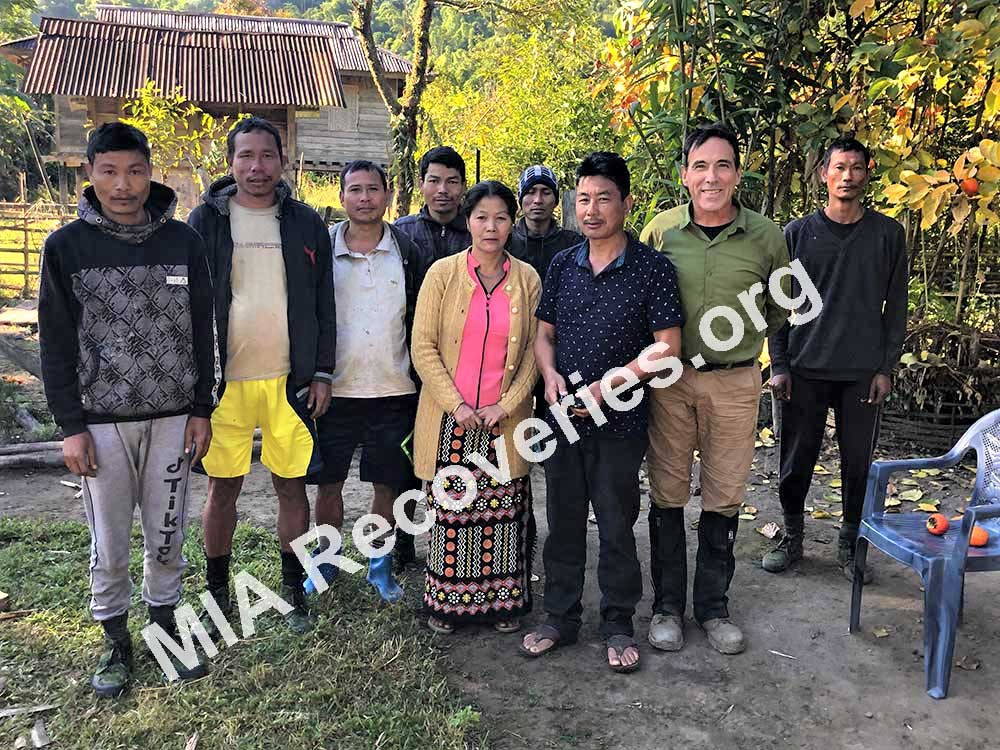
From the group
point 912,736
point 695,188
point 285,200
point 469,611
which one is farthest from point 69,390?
point 912,736

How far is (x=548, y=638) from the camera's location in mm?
3129

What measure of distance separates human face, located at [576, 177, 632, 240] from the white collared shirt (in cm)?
84

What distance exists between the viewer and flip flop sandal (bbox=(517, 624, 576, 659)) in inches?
122

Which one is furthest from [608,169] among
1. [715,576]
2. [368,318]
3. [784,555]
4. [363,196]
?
[784,555]

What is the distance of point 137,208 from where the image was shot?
267 centimetres

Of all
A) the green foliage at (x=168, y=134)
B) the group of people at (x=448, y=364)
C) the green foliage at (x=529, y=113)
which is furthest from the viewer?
the green foliage at (x=529, y=113)

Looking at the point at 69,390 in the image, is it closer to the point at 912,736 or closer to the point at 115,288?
the point at 115,288

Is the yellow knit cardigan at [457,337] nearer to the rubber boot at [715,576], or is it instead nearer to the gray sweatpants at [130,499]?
the rubber boot at [715,576]

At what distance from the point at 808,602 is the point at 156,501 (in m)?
2.70

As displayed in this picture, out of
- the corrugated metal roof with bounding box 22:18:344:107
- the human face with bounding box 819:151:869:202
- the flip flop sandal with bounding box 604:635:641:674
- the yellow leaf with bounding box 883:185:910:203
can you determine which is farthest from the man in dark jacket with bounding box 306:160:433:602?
the corrugated metal roof with bounding box 22:18:344:107

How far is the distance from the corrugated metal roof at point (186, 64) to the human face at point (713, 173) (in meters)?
14.9

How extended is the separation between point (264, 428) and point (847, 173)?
262 cm

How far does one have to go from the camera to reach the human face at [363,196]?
125 inches

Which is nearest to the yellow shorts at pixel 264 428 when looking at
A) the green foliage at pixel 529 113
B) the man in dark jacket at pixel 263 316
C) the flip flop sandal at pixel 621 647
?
the man in dark jacket at pixel 263 316
